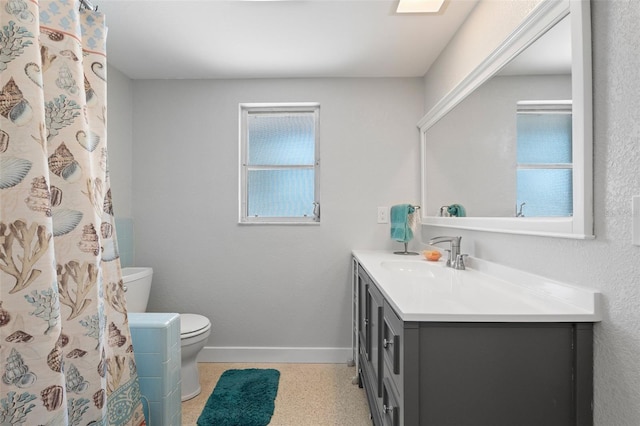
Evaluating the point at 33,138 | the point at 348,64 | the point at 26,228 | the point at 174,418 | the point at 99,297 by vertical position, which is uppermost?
the point at 348,64

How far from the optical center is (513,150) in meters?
1.31

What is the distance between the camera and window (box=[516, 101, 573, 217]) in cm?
103

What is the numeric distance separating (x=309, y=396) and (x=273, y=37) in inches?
85.2

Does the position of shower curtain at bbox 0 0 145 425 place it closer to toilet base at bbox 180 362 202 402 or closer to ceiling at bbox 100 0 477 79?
ceiling at bbox 100 0 477 79

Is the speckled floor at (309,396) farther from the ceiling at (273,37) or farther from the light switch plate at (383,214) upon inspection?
the ceiling at (273,37)

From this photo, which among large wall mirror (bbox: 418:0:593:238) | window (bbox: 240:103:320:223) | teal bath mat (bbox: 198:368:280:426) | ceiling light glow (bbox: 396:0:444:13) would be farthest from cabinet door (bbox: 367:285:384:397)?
ceiling light glow (bbox: 396:0:444:13)

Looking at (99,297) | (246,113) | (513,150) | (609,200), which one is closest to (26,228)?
(99,297)

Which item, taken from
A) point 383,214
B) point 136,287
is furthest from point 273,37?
point 136,287

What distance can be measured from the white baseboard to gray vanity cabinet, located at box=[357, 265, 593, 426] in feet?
5.56

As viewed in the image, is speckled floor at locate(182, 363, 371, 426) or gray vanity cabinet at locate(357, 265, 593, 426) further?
speckled floor at locate(182, 363, 371, 426)

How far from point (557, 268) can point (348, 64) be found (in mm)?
1818

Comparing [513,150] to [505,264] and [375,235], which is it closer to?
[505,264]

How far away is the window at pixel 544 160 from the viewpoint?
1.03m

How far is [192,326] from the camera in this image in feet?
6.74
